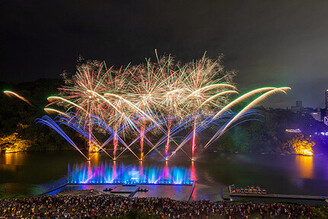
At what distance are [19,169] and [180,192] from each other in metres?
18.0

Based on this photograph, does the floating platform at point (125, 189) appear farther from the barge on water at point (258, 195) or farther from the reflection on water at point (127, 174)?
the barge on water at point (258, 195)

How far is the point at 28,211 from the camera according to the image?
12.7m

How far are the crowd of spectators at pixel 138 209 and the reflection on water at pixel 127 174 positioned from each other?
6.28 m

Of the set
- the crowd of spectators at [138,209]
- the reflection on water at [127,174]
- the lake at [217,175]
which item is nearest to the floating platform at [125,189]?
the reflection on water at [127,174]

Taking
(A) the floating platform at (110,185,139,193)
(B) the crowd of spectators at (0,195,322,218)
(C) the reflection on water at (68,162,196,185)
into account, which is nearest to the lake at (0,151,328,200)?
(C) the reflection on water at (68,162,196,185)

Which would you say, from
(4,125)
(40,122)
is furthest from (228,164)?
(4,125)

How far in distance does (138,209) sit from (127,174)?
1105 cm

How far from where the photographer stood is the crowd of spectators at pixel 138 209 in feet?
39.0

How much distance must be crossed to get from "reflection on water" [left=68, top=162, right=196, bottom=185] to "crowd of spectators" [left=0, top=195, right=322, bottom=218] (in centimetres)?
628

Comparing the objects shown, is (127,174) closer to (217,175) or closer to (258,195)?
(217,175)

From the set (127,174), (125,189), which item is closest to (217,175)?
(127,174)

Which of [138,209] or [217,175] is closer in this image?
[138,209]

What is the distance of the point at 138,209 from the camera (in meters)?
12.5

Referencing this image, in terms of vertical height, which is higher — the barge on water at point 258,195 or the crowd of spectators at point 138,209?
the crowd of spectators at point 138,209
